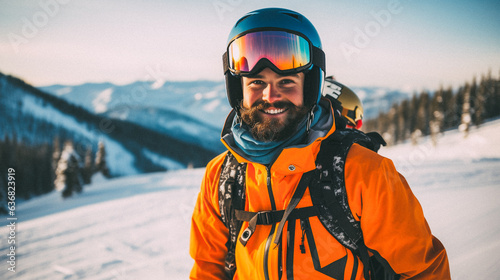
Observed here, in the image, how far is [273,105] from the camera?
6.04ft

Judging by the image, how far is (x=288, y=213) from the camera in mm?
1599

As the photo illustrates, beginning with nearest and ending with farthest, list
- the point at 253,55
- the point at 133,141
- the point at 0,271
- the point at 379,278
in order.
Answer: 1. the point at 379,278
2. the point at 253,55
3. the point at 0,271
4. the point at 133,141

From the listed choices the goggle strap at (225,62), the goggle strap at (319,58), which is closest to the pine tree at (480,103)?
the goggle strap at (319,58)

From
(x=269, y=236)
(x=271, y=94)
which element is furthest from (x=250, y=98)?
(x=269, y=236)

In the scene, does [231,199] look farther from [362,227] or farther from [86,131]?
Result: [86,131]

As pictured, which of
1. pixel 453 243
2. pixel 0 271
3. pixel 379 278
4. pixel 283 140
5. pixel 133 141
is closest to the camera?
pixel 379 278

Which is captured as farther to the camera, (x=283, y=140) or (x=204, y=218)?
(x=204, y=218)

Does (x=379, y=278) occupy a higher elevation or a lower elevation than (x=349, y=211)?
lower

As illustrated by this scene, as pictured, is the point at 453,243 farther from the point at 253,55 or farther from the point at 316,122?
the point at 253,55

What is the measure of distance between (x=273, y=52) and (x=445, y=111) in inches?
2134

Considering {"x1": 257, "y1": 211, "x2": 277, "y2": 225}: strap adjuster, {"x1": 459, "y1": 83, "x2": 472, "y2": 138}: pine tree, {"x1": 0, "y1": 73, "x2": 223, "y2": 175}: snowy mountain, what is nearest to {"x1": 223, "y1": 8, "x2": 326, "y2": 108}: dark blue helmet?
{"x1": 257, "y1": 211, "x2": 277, "y2": 225}: strap adjuster

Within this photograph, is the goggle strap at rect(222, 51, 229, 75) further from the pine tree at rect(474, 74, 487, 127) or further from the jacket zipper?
the pine tree at rect(474, 74, 487, 127)

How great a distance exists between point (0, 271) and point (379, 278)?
338 inches

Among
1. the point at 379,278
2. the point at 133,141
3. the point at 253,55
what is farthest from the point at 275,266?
the point at 133,141
